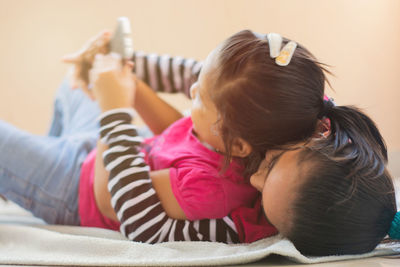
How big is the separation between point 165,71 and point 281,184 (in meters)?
0.52

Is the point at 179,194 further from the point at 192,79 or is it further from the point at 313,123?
the point at 192,79

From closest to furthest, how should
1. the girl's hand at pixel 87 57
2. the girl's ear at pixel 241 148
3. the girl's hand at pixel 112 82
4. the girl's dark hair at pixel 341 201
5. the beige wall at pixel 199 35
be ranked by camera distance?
the girl's dark hair at pixel 341 201, the girl's ear at pixel 241 148, the girl's hand at pixel 112 82, the girl's hand at pixel 87 57, the beige wall at pixel 199 35

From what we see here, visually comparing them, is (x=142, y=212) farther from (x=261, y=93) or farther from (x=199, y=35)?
(x=199, y=35)

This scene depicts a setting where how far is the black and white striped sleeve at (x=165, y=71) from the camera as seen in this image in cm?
103

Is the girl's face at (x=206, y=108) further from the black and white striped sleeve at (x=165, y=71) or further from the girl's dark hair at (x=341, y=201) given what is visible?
the black and white striped sleeve at (x=165, y=71)

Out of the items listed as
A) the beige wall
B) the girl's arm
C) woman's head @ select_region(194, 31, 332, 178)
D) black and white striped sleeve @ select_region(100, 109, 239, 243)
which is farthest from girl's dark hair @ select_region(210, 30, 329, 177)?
the beige wall

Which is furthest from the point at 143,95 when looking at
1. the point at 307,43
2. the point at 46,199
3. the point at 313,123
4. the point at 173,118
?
the point at 307,43

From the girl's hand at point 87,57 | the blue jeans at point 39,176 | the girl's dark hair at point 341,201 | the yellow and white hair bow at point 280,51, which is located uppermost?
the yellow and white hair bow at point 280,51

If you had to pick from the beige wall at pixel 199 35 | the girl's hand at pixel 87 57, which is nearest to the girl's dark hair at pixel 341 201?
the girl's hand at pixel 87 57

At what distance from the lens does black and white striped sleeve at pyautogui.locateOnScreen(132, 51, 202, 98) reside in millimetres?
1034

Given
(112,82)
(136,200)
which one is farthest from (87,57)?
(136,200)

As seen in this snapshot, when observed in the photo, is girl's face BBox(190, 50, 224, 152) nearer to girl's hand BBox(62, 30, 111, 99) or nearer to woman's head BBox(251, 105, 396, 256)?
woman's head BBox(251, 105, 396, 256)

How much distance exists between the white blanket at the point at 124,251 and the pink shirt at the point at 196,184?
68mm

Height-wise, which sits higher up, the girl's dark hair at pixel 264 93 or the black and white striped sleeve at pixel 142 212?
the girl's dark hair at pixel 264 93
